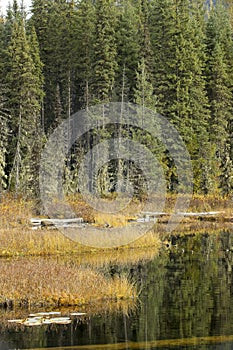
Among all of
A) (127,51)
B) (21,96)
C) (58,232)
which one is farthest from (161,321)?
(127,51)

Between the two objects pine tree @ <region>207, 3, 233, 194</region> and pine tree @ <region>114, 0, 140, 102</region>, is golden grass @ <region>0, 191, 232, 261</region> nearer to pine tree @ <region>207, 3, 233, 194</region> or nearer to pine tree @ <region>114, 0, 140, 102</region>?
pine tree @ <region>207, 3, 233, 194</region>

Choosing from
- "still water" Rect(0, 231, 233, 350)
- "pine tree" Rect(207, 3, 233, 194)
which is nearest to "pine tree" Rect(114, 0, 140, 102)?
"pine tree" Rect(207, 3, 233, 194)

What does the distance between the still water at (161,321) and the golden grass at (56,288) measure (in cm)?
80

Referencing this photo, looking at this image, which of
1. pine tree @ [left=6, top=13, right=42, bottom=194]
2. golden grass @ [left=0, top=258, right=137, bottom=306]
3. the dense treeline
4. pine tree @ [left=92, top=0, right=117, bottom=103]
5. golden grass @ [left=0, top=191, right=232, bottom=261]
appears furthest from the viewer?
pine tree @ [left=92, top=0, right=117, bottom=103]

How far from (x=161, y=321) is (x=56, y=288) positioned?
3005mm

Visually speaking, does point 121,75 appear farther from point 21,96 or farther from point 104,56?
point 21,96

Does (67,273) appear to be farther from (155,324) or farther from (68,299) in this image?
(155,324)

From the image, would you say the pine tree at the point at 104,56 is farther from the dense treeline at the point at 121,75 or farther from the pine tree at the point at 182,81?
the pine tree at the point at 182,81

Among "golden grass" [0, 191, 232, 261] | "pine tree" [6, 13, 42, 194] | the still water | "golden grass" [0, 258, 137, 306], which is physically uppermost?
"pine tree" [6, 13, 42, 194]

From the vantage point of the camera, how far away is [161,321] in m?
15.7

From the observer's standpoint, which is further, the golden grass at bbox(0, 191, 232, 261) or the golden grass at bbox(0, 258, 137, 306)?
the golden grass at bbox(0, 191, 232, 261)

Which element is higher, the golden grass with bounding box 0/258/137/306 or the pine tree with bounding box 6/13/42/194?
the pine tree with bounding box 6/13/42/194

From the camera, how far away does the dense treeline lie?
169 feet

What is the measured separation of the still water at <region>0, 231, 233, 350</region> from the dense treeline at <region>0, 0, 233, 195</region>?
25.5 metres
